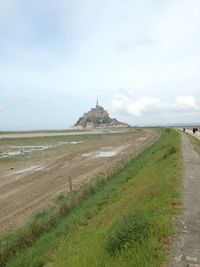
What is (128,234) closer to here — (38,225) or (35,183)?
(38,225)

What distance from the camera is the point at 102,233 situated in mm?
10891

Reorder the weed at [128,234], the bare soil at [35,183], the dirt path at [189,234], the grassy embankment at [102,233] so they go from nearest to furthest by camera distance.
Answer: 1. the dirt path at [189,234]
2. the grassy embankment at [102,233]
3. the weed at [128,234]
4. the bare soil at [35,183]

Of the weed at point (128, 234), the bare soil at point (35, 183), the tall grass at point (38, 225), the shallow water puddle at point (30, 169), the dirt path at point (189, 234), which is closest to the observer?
the dirt path at point (189, 234)

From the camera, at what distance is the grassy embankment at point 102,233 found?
27.3 ft

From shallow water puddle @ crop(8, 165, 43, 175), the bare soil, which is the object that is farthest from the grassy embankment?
shallow water puddle @ crop(8, 165, 43, 175)

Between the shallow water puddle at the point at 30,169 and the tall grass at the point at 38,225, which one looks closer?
the tall grass at the point at 38,225

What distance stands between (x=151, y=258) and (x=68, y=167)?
2955cm

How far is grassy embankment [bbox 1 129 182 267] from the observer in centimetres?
834

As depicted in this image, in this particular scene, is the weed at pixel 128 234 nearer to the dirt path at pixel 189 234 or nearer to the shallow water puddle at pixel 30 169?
the dirt path at pixel 189 234

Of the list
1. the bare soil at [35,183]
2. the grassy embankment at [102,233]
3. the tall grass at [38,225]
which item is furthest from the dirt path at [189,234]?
the bare soil at [35,183]

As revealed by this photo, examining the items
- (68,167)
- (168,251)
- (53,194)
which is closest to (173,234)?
(168,251)

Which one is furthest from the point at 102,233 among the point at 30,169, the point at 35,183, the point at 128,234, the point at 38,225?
the point at 30,169

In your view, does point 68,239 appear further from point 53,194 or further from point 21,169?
point 21,169

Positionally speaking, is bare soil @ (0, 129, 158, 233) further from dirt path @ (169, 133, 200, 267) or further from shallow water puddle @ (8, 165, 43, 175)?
dirt path @ (169, 133, 200, 267)
